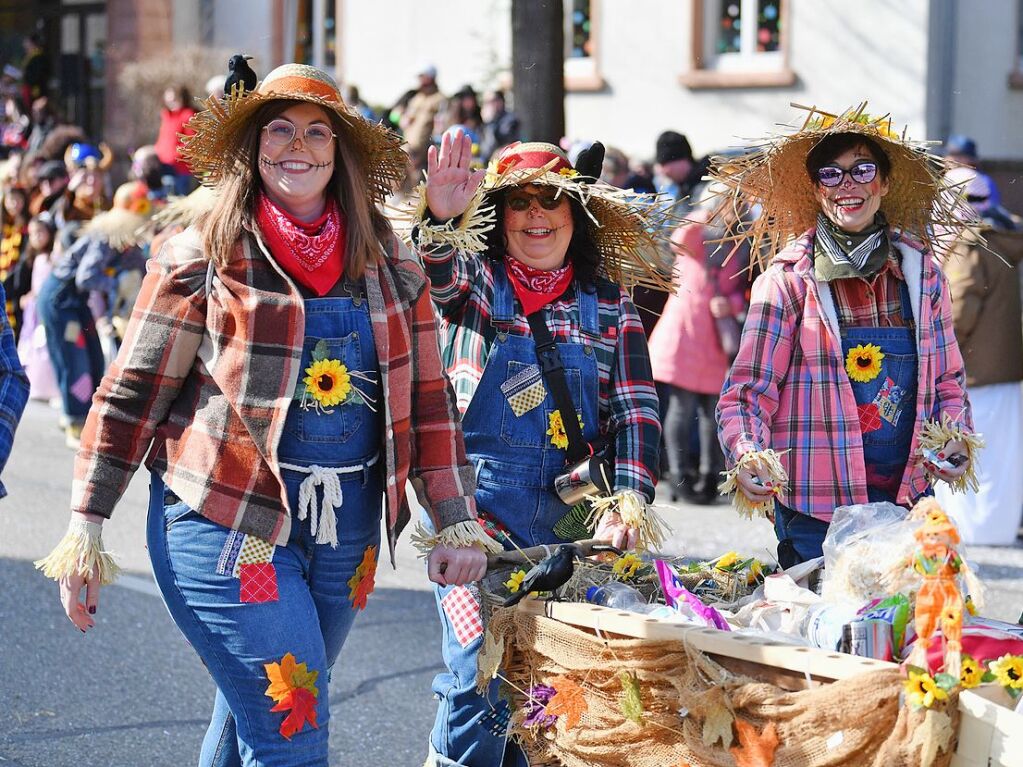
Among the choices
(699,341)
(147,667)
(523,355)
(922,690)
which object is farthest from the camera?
(699,341)

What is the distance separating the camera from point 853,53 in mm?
15039

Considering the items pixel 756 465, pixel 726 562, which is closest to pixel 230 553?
pixel 726 562

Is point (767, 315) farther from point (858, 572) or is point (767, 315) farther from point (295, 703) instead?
point (295, 703)

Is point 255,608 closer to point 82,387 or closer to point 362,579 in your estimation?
point 362,579

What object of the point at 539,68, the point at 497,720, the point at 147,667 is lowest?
the point at 147,667

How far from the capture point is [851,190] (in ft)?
14.3

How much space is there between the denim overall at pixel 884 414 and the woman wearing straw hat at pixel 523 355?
0.56 meters

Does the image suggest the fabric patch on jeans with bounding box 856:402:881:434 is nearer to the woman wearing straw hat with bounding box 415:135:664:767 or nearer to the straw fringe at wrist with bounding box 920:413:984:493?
the straw fringe at wrist with bounding box 920:413:984:493

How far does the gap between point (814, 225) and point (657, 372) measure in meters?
4.43

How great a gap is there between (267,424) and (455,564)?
0.61 m

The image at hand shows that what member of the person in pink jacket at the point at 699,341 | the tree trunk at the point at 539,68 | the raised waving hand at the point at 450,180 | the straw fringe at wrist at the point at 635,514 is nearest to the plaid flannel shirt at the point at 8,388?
the raised waving hand at the point at 450,180

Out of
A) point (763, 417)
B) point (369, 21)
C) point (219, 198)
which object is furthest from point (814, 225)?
point (369, 21)

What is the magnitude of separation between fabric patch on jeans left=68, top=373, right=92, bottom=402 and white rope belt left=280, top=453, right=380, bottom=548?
304 inches

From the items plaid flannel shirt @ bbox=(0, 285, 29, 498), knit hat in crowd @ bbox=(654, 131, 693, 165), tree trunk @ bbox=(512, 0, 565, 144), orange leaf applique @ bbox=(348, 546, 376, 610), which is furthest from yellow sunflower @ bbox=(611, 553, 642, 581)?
knit hat in crowd @ bbox=(654, 131, 693, 165)
